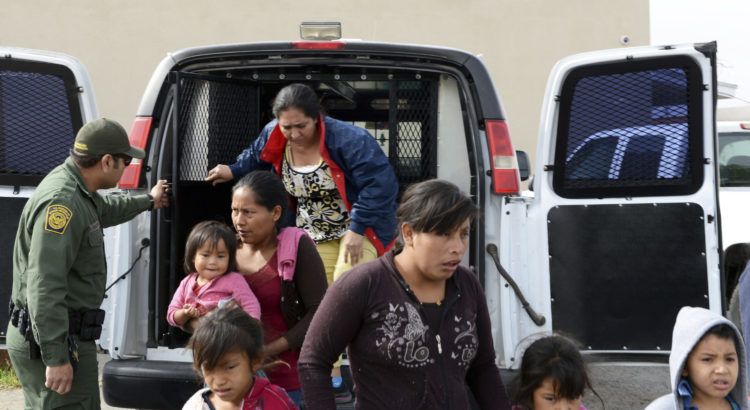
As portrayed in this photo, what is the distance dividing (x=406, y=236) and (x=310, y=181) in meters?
1.81

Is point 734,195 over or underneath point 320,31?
underneath

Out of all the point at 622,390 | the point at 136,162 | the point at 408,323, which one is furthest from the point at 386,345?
the point at 622,390

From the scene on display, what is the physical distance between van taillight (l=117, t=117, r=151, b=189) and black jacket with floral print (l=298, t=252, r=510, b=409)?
203 centimetres

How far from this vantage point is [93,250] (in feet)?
12.9

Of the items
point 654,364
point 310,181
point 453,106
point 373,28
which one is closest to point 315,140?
point 310,181

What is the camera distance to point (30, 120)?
477 cm

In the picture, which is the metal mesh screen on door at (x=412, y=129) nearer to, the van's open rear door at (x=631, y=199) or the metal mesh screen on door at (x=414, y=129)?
the metal mesh screen on door at (x=414, y=129)

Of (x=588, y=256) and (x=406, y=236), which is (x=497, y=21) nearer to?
(x=588, y=256)

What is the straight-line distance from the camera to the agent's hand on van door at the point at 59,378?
366 centimetres

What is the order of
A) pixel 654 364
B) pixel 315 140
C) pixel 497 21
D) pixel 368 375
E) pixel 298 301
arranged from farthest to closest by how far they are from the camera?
pixel 497 21 < pixel 315 140 < pixel 654 364 < pixel 298 301 < pixel 368 375

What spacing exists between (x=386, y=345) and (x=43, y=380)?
1671mm

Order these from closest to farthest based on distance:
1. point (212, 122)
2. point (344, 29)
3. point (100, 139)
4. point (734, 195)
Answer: point (100, 139) → point (212, 122) → point (734, 195) → point (344, 29)

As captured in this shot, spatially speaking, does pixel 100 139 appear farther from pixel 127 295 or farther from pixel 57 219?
pixel 127 295

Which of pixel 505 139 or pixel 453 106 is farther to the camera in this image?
pixel 453 106
